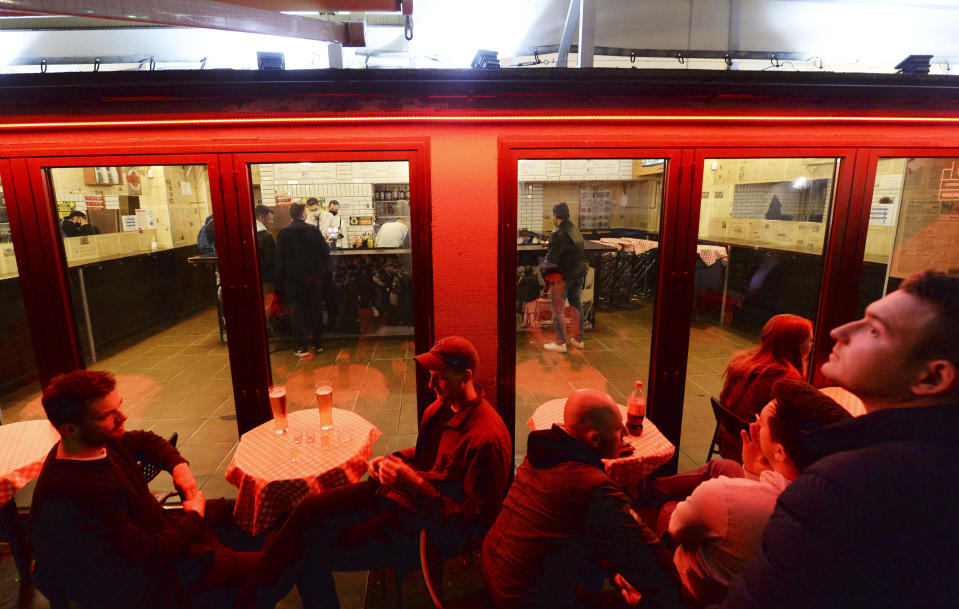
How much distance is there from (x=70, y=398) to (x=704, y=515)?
8.44 feet

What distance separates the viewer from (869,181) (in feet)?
11.7

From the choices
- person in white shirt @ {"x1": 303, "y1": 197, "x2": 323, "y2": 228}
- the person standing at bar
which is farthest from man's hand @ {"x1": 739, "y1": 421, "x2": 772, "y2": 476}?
the person standing at bar

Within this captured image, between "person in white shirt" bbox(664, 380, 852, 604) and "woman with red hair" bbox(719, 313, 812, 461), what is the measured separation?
3.63ft

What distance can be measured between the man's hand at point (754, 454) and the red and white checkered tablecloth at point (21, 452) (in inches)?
147

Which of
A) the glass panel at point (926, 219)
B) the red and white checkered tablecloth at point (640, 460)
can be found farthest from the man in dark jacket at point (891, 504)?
the glass panel at point (926, 219)

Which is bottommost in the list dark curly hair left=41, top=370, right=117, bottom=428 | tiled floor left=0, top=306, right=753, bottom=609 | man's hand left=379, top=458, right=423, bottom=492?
tiled floor left=0, top=306, right=753, bottom=609

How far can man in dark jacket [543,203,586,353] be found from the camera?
714cm

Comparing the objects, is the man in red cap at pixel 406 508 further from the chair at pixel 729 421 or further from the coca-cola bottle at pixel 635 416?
the chair at pixel 729 421

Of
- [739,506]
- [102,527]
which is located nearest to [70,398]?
[102,527]

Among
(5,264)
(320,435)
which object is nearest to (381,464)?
(320,435)

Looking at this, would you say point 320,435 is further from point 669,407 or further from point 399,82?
point 669,407

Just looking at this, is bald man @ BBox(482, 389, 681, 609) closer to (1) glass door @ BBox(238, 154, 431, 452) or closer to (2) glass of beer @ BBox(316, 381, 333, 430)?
(2) glass of beer @ BBox(316, 381, 333, 430)

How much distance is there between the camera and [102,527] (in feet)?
6.19

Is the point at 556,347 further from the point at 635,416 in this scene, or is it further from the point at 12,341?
the point at 12,341
